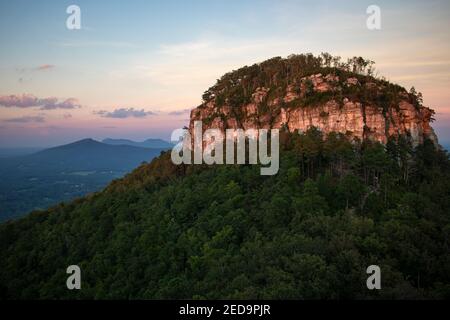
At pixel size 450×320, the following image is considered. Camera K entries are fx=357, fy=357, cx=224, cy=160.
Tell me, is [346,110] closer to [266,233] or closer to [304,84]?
[304,84]

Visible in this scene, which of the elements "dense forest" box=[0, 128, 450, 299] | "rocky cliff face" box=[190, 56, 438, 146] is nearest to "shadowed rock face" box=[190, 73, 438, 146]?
"rocky cliff face" box=[190, 56, 438, 146]

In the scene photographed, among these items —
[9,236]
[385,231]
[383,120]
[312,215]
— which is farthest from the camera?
[9,236]

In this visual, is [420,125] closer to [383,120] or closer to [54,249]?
[383,120]

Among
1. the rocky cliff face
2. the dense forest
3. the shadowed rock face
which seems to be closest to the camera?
the dense forest

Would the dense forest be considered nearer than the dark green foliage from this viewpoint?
Yes

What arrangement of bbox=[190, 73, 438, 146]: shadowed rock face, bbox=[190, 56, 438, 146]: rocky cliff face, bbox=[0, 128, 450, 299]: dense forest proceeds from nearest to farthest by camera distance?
bbox=[0, 128, 450, 299]: dense forest
bbox=[190, 73, 438, 146]: shadowed rock face
bbox=[190, 56, 438, 146]: rocky cliff face

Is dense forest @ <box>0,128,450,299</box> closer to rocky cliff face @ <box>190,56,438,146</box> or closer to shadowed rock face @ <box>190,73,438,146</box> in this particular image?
shadowed rock face @ <box>190,73,438,146</box>

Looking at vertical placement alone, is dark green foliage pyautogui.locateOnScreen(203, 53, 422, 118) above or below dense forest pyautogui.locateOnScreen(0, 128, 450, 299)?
above
